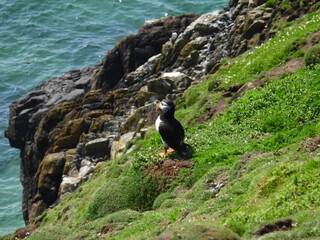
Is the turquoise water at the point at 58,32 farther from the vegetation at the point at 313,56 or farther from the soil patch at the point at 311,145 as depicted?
the soil patch at the point at 311,145

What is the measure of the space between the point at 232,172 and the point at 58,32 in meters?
54.4

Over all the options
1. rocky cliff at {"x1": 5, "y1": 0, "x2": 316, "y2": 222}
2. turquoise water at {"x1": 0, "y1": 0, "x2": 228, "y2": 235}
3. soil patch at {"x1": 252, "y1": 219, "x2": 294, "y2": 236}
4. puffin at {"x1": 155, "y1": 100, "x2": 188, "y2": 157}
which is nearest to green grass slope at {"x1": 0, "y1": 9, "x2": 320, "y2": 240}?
soil patch at {"x1": 252, "y1": 219, "x2": 294, "y2": 236}

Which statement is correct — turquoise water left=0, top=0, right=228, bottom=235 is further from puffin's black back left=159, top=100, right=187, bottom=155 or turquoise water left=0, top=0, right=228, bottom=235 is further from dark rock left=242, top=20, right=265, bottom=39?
puffin's black back left=159, top=100, right=187, bottom=155

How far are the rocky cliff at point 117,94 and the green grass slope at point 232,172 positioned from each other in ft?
11.9

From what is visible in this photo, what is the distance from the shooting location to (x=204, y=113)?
27.1 meters

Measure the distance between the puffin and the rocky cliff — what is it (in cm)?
831

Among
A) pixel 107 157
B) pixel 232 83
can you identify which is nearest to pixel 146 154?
pixel 232 83

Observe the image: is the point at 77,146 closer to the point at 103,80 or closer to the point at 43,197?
the point at 43,197

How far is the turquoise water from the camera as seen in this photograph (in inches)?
2349

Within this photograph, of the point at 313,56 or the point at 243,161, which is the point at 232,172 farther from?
the point at 313,56

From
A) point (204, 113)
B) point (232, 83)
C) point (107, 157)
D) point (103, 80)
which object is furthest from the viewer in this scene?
point (103, 80)

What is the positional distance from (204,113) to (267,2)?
43.6 ft

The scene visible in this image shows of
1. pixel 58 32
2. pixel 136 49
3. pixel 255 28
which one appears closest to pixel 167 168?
pixel 255 28

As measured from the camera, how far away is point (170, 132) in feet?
69.2
